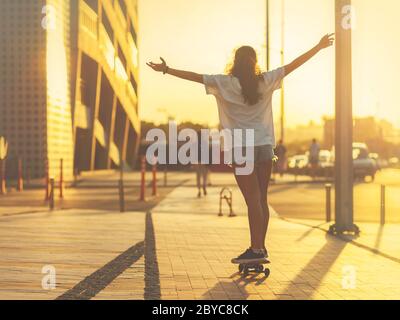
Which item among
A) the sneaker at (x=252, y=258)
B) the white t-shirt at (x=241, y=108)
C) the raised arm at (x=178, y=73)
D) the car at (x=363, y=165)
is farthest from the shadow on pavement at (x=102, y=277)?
the car at (x=363, y=165)

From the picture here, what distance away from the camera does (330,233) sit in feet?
34.3

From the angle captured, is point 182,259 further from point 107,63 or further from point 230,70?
point 107,63

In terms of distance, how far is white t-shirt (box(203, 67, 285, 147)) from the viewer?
6.27 m

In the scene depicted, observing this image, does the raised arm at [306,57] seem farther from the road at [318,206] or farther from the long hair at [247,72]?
the road at [318,206]

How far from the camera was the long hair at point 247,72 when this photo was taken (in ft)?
20.4

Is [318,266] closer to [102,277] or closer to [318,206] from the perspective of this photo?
[102,277]

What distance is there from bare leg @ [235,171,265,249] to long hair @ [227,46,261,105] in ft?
2.00

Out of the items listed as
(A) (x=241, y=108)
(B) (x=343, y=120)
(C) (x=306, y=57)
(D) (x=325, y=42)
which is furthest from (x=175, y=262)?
(B) (x=343, y=120)

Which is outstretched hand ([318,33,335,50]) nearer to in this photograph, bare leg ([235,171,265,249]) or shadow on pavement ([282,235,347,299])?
bare leg ([235,171,265,249])

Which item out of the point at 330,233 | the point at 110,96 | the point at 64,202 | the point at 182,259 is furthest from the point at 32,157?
the point at 182,259

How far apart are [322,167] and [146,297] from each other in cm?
3634

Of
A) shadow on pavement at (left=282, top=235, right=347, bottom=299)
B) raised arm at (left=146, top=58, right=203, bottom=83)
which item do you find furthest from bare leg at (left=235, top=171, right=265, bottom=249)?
raised arm at (left=146, top=58, right=203, bottom=83)

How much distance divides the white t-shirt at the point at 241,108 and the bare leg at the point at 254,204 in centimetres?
31

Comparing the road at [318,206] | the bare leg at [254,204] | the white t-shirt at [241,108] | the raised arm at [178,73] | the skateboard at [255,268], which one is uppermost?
the raised arm at [178,73]
